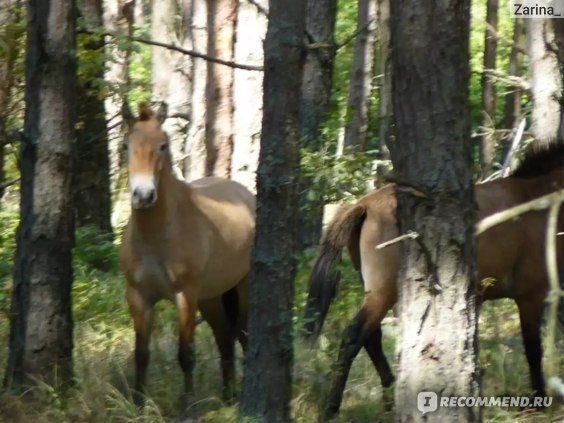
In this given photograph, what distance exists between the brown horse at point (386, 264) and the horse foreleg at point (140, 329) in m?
1.22

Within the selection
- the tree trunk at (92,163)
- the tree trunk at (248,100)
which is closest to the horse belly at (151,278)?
the tree trunk at (248,100)

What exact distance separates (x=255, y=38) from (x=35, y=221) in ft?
15.8

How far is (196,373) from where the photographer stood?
8992 millimetres

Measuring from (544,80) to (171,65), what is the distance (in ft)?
37.6

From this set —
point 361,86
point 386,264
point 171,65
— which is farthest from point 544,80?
point 171,65

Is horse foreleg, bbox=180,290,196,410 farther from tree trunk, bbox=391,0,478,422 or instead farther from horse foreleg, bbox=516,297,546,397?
tree trunk, bbox=391,0,478,422

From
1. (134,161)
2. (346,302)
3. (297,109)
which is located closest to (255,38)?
(346,302)

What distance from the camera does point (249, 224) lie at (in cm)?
959

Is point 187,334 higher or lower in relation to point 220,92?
lower

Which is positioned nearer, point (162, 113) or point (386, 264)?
point (386, 264)

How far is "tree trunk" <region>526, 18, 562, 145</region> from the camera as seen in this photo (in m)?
9.70

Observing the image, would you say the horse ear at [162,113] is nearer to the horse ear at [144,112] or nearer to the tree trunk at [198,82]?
the horse ear at [144,112]

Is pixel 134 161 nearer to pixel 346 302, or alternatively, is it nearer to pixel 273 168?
pixel 273 168

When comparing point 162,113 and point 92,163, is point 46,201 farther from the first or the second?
point 92,163
